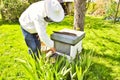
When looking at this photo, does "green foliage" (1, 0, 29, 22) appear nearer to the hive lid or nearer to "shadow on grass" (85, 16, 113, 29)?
"shadow on grass" (85, 16, 113, 29)

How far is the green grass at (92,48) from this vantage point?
4.62 m

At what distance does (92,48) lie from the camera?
20.0 ft

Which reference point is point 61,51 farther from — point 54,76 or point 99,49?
point 99,49

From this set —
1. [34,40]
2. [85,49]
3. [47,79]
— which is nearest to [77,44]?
[34,40]

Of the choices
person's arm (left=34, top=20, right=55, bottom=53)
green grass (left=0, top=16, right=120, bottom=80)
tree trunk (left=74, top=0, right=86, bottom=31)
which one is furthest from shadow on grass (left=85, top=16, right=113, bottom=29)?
person's arm (left=34, top=20, right=55, bottom=53)

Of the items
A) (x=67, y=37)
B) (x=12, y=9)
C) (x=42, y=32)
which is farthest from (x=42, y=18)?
(x=12, y=9)

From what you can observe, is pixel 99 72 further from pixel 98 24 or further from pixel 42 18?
pixel 98 24

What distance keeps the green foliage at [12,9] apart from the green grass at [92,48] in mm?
379

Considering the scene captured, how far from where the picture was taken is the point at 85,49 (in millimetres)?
5961

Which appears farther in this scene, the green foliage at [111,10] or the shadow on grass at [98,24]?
the green foliage at [111,10]

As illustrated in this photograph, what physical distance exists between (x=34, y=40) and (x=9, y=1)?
18.0ft

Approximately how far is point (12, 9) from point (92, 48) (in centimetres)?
450

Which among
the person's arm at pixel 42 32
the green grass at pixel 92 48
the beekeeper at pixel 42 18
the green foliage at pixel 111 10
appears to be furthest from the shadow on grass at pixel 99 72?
the green foliage at pixel 111 10

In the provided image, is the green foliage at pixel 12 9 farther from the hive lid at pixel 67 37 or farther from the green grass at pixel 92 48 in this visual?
the hive lid at pixel 67 37
